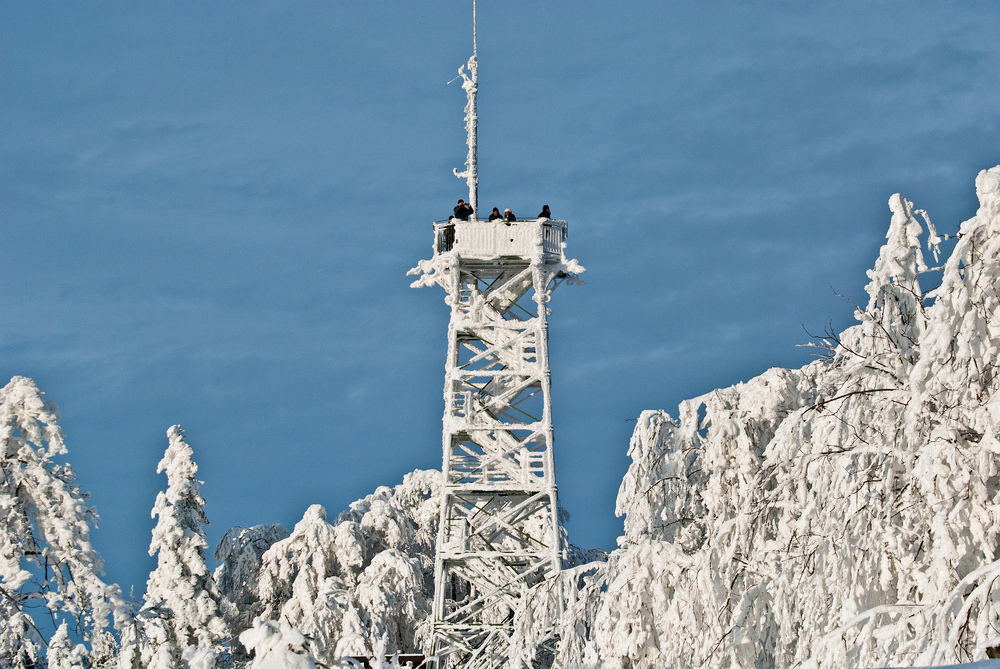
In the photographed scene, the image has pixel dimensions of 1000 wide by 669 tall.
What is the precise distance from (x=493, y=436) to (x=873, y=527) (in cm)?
2130

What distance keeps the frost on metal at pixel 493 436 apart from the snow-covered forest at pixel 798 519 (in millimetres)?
8592

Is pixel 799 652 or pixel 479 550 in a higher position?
pixel 479 550

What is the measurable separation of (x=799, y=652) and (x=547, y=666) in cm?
2080

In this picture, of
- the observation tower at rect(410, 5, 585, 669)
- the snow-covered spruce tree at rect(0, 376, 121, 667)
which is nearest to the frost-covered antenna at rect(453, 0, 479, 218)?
the observation tower at rect(410, 5, 585, 669)

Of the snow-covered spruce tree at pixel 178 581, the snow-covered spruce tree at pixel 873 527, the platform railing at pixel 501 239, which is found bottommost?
the snow-covered spruce tree at pixel 873 527

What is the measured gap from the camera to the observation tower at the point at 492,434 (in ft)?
100

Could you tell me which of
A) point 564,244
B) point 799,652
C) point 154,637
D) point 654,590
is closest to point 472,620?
point 154,637

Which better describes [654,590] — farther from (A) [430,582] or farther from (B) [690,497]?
(A) [430,582]

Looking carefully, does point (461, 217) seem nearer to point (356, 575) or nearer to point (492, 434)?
point (492, 434)

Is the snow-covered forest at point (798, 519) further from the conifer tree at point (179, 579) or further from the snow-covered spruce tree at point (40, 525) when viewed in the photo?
the conifer tree at point (179, 579)

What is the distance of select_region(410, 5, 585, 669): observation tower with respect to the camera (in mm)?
30500

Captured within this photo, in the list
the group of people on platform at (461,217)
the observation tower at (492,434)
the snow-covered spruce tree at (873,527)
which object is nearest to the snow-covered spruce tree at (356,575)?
the observation tower at (492,434)

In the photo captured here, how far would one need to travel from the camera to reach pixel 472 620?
31.2 meters

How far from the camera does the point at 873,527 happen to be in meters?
11.5
